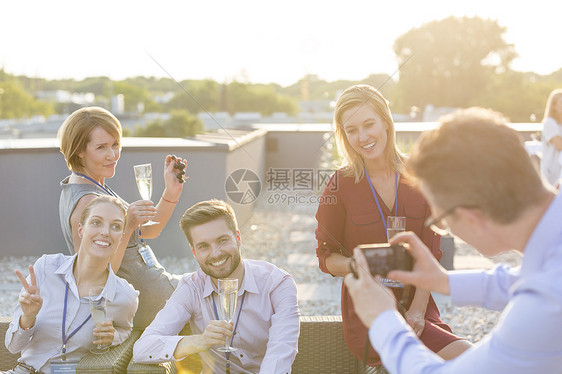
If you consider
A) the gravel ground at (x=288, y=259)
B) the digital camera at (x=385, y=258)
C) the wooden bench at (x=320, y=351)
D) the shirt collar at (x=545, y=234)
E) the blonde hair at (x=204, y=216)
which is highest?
the shirt collar at (x=545, y=234)

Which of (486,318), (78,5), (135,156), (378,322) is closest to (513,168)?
(378,322)

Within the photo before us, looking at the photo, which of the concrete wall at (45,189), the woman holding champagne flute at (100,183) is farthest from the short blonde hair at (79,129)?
the concrete wall at (45,189)

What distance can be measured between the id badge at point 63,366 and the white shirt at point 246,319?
21 cm

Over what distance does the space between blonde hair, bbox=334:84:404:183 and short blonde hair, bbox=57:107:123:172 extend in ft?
3.29

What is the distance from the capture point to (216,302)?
216 cm

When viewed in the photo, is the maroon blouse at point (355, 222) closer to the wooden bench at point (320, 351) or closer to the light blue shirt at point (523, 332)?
the wooden bench at point (320, 351)

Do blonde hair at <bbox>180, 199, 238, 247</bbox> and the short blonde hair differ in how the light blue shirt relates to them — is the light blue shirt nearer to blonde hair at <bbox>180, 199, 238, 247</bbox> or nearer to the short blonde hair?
blonde hair at <bbox>180, 199, 238, 247</bbox>

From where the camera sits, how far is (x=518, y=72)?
143 ft

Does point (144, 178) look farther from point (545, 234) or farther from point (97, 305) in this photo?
point (545, 234)

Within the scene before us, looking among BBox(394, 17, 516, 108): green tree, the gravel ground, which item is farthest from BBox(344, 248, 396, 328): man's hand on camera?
BBox(394, 17, 516, 108): green tree

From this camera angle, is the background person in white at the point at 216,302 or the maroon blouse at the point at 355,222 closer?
the background person in white at the point at 216,302

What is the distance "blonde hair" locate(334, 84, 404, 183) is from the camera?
7.23 ft

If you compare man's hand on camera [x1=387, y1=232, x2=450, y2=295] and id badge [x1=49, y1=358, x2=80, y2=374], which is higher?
man's hand on camera [x1=387, y1=232, x2=450, y2=295]

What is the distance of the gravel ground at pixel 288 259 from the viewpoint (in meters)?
4.19
